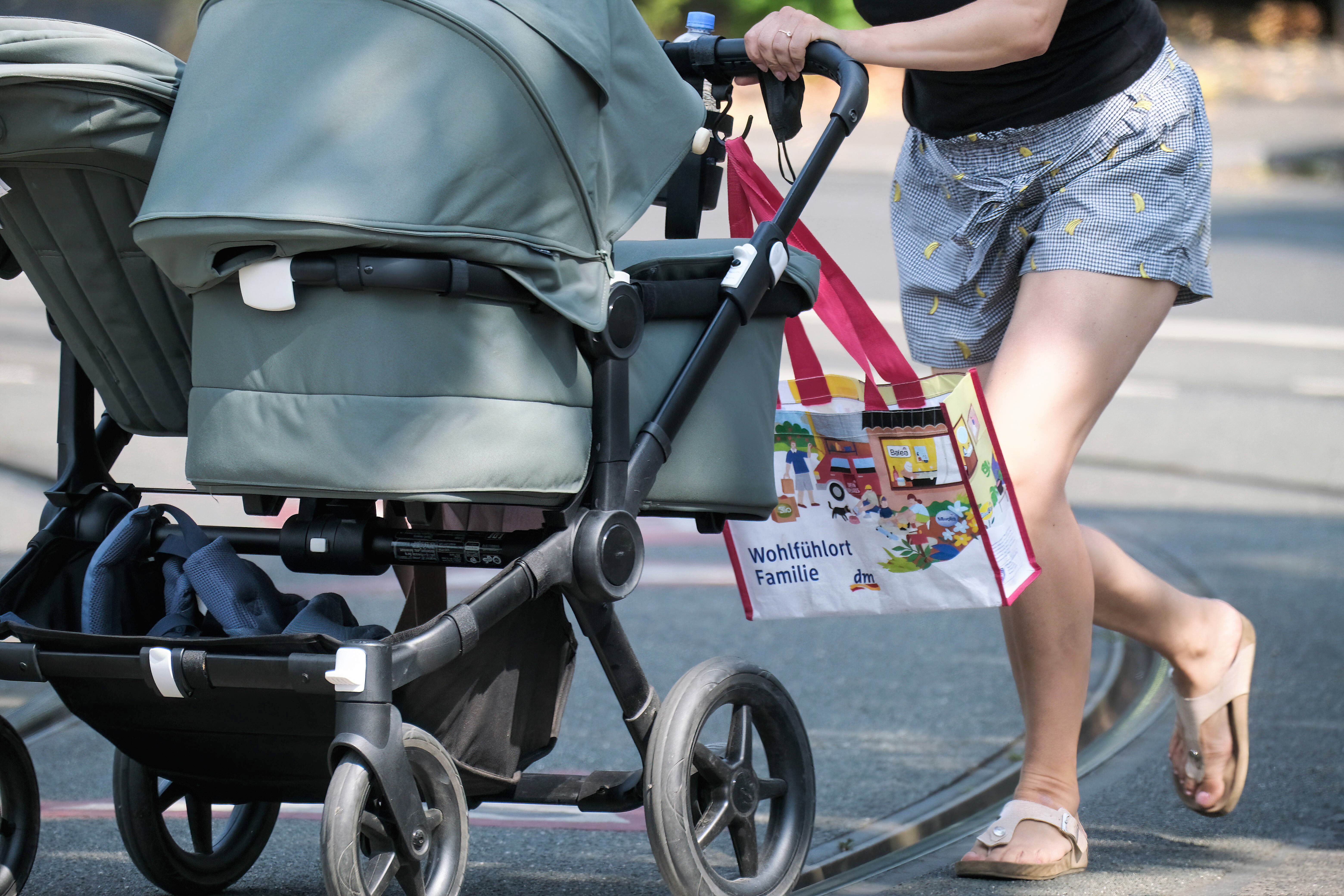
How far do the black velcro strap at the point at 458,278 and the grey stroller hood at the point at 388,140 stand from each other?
19 millimetres

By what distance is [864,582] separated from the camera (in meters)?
3.04

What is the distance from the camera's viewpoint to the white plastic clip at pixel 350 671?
210 centimetres

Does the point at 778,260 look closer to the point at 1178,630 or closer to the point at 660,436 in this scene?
the point at 660,436

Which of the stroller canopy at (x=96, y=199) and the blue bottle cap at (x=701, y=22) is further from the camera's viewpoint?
the blue bottle cap at (x=701, y=22)

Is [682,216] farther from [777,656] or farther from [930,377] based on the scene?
[777,656]

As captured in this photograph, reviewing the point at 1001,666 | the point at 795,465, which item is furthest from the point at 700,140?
the point at 1001,666

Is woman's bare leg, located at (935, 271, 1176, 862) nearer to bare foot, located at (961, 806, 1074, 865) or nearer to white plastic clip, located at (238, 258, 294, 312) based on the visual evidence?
bare foot, located at (961, 806, 1074, 865)

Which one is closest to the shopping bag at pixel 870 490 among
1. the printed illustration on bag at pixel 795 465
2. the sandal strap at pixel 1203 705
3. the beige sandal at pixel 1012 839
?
the printed illustration on bag at pixel 795 465

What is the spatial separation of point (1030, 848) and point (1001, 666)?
1.55 m

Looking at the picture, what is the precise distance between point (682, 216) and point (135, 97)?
1.10m

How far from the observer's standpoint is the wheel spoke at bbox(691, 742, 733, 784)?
8.48ft

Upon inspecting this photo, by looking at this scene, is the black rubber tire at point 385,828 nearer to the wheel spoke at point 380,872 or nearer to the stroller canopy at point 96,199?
the wheel spoke at point 380,872

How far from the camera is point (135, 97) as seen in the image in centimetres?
226

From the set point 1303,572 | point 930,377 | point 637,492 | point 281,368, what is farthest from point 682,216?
point 1303,572
